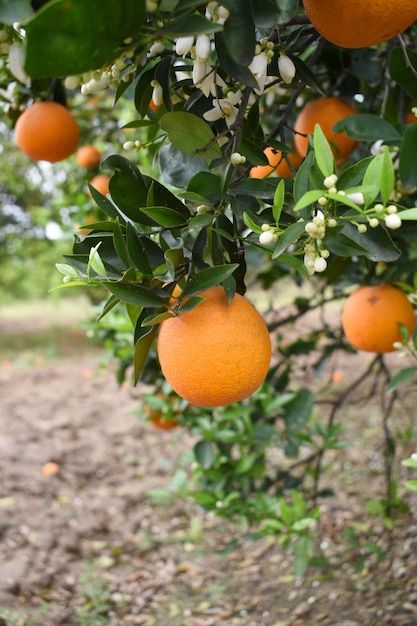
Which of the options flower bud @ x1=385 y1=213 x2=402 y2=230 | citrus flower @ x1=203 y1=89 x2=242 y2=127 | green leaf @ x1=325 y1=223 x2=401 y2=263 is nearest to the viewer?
flower bud @ x1=385 y1=213 x2=402 y2=230

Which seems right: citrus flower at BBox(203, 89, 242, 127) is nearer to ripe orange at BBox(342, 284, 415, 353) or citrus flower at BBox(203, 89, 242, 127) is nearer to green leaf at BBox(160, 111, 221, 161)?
green leaf at BBox(160, 111, 221, 161)

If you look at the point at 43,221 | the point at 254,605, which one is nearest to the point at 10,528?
the point at 254,605

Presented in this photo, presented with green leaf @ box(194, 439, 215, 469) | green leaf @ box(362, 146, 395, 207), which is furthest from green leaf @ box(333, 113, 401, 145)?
green leaf @ box(194, 439, 215, 469)

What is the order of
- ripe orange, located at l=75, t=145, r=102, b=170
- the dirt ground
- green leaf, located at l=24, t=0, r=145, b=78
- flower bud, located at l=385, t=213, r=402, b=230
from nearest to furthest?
green leaf, located at l=24, t=0, r=145, b=78, flower bud, located at l=385, t=213, r=402, b=230, the dirt ground, ripe orange, located at l=75, t=145, r=102, b=170

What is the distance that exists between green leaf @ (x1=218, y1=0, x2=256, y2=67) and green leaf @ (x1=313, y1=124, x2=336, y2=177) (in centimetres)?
12

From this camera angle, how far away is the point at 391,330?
1.10 m

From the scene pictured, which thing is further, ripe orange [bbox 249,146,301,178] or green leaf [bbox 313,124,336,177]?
ripe orange [bbox 249,146,301,178]

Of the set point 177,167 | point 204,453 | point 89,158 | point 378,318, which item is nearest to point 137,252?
point 177,167

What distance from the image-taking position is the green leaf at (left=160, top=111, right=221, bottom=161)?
2.44 ft

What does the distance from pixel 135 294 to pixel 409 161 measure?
50 centimetres

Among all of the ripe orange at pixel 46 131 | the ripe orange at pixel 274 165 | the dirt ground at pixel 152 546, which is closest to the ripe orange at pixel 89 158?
the dirt ground at pixel 152 546

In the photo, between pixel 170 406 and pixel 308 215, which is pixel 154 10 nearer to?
pixel 308 215

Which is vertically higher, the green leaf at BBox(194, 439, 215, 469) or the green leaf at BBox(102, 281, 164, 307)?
the green leaf at BBox(102, 281, 164, 307)

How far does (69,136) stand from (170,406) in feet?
2.58
